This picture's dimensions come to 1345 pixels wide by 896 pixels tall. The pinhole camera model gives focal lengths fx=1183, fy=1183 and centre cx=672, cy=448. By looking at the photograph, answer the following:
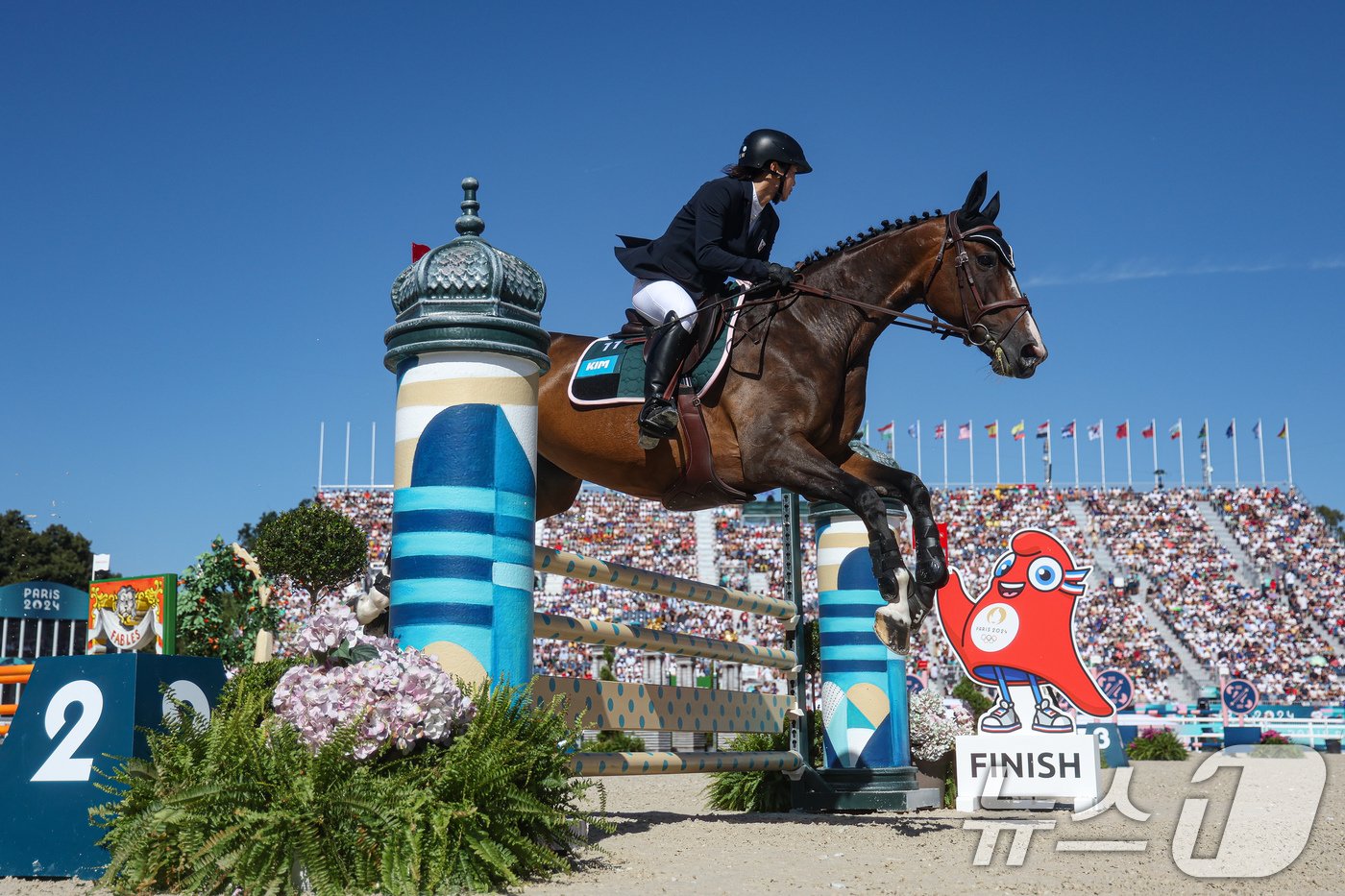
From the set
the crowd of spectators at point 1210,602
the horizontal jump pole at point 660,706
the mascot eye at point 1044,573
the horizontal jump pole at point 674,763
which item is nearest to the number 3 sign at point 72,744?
the horizontal jump pole at point 660,706

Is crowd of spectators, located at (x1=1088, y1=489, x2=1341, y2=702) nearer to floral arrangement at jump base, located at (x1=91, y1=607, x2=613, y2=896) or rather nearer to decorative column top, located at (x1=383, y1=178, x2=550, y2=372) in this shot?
decorative column top, located at (x1=383, y1=178, x2=550, y2=372)

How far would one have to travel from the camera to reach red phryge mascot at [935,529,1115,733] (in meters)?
7.18

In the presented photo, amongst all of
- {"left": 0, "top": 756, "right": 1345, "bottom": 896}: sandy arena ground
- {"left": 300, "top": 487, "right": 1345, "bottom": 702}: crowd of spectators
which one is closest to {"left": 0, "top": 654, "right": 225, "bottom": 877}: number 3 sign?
{"left": 0, "top": 756, "right": 1345, "bottom": 896}: sandy arena ground

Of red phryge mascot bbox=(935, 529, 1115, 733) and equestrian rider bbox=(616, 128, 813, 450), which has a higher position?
equestrian rider bbox=(616, 128, 813, 450)

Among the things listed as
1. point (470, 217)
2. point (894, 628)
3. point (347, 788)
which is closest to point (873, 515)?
point (894, 628)

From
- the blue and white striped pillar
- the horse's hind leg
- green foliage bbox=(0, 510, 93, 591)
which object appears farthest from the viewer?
green foliage bbox=(0, 510, 93, 591)

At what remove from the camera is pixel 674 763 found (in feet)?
15.2

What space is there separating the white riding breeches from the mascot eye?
3895mm

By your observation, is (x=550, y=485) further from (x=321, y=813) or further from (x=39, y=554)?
(x=39, y=554)

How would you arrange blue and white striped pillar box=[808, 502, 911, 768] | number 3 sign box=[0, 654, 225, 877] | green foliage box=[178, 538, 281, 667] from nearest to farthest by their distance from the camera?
number 3 sign box=[0, 654, 225, 877]
blue and white striped pillar box=[808, 502, 911, 768]
green foliage box=[178, 538, 281, 667]

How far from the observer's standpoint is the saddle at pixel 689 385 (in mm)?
4277

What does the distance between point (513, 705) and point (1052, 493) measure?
4072cm

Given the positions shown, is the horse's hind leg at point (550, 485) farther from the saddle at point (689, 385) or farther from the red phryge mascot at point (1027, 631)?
the red phryge mascot at point (1027, 631)

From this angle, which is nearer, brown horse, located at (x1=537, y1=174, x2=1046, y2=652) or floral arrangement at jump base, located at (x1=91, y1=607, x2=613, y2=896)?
floral arrangement at jump base, located at (x1=91, y1=607, x2=613, y2=896)
